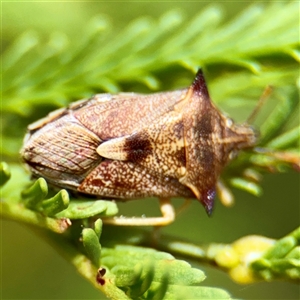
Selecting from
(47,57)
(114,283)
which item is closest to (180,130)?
(47,57)

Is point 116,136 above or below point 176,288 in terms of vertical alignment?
above

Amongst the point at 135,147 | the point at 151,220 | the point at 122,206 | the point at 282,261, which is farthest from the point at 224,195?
the point at 122,206

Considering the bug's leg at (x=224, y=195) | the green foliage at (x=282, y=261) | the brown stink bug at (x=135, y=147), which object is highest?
the brown stink bug at (x=135, y=147)

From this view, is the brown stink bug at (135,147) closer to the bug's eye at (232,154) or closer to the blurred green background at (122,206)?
the bug's eye at (232,154)

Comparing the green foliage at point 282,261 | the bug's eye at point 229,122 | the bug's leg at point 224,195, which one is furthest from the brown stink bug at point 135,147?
the green foliage at point 282,261

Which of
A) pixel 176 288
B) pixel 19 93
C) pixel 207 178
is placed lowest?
pixel 176 288

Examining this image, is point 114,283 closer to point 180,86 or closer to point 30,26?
point 180,86

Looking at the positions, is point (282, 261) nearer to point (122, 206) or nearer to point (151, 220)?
point (151, 220)
